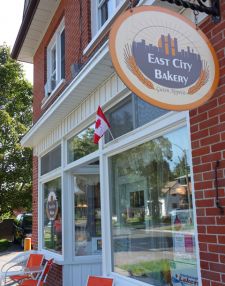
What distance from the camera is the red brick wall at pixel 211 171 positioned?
350 cm

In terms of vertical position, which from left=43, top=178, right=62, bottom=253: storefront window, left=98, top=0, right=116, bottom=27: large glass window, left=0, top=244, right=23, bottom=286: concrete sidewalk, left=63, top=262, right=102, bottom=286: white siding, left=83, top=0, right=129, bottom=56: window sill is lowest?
left=0, top=244, right=23, bottom=286: concrete sidewalk

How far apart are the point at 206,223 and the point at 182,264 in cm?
83

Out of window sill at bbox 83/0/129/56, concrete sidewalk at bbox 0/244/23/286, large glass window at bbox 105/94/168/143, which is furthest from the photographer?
concrete sidewalk at bbox 0/244/23/286

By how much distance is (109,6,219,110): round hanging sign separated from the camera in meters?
2.96

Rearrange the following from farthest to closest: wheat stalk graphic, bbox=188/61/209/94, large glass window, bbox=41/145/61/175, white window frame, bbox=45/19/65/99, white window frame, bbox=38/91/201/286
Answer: white window frame, bbox=45/19/65/99 < large glass window, bbox=41/145/61/175 < white window frame, bbox=38/91/201/286 < wheat stalk graphic, bbox=188/61/209/94

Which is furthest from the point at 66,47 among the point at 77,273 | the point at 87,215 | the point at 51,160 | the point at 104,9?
the point at 77,273

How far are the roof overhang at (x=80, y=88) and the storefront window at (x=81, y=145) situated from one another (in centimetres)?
49

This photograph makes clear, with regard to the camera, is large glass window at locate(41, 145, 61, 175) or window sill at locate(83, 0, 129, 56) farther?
large glass window at locate(41, 145, 61, 175)

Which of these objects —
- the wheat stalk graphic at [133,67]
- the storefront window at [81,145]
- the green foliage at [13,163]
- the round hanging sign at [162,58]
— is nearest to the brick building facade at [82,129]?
the storefront window at [81,145]

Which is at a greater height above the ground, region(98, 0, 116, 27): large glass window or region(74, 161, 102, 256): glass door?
region(98, 0, 116, 27): large glass window

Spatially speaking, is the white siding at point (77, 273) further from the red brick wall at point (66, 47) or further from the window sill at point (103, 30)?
the window sill at point (103, 30)

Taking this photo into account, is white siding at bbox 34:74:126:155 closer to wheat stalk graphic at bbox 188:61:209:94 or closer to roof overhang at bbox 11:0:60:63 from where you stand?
wheat stalk graphic at bbox 188:61:209:94

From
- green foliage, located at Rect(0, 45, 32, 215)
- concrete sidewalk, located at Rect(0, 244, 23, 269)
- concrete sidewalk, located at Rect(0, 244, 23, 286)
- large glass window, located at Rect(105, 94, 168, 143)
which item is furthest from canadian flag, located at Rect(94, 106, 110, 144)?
green foliage, located at Rect(0, 45, 32, 215)

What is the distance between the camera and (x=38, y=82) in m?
11.1
